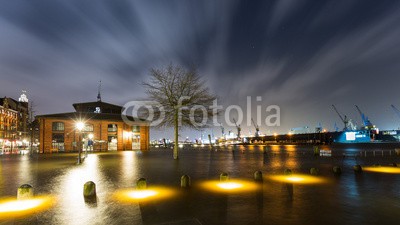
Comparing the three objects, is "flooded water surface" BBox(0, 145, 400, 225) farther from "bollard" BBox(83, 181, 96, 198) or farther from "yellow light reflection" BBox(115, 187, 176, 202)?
"bollard" BBox(83, 181, 96, 198)

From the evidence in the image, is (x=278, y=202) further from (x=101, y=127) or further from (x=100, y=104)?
(x=100, y=104)

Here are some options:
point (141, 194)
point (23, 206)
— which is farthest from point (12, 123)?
point (141, 194)

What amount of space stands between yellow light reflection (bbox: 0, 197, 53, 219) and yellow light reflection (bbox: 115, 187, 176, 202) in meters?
2.76

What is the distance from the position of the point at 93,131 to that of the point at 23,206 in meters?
49.5

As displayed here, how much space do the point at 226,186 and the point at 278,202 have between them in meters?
3.71

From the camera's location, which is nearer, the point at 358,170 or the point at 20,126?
the point at 358,170

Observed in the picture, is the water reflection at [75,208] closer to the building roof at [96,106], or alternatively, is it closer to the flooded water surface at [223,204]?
the flooded water surface at [223,204]

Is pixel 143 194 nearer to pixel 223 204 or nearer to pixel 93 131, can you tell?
pixel 223 204

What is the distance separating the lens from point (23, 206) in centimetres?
966

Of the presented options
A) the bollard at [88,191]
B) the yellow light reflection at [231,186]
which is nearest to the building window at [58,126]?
the bollard at [88,191]

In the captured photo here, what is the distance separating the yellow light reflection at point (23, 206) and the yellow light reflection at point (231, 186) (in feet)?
23.5

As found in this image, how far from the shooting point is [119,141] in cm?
5897

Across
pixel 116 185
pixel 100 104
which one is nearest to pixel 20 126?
pixel 100 104

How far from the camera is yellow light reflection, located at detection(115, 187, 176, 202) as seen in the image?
34.9 feet
